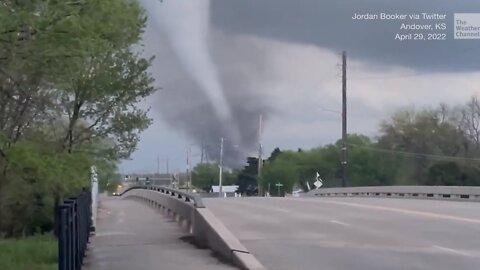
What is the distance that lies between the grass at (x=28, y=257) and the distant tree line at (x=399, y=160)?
65.6 m

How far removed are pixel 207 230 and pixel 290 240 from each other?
249 centimetres

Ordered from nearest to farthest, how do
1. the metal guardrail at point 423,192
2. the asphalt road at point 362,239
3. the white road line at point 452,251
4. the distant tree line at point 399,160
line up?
the asphalt road at point 362,239, the white road line at point 452,251, the metal guardrail at point 423,192, the distant tree line at point 399,160

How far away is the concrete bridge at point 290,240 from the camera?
1694cm

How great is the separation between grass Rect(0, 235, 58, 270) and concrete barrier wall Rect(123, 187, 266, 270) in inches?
131

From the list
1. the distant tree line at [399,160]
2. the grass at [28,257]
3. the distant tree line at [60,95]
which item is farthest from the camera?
the distant tree line at [399,160]

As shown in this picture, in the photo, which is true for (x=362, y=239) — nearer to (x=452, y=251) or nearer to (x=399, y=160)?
(x=452, y=251)

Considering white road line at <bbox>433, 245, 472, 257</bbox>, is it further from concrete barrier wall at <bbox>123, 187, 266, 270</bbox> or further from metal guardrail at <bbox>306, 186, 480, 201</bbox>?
metal guardrail at <bbox>306, 186, 480, 201</bbox>

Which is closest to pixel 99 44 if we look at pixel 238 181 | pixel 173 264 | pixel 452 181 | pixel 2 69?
pixel 2 69

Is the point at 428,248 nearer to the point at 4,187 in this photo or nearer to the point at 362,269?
the point at 362,269

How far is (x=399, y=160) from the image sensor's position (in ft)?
339

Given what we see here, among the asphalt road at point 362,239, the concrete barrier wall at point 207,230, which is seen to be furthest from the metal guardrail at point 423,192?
the concrete barrier wall at point 207,230

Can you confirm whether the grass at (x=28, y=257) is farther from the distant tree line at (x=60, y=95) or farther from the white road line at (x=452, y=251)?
the white road line at (x=452, y=251)

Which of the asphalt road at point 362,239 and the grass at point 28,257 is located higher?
the asphalt road at point 362,239

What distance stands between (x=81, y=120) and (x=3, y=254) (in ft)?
35.4
